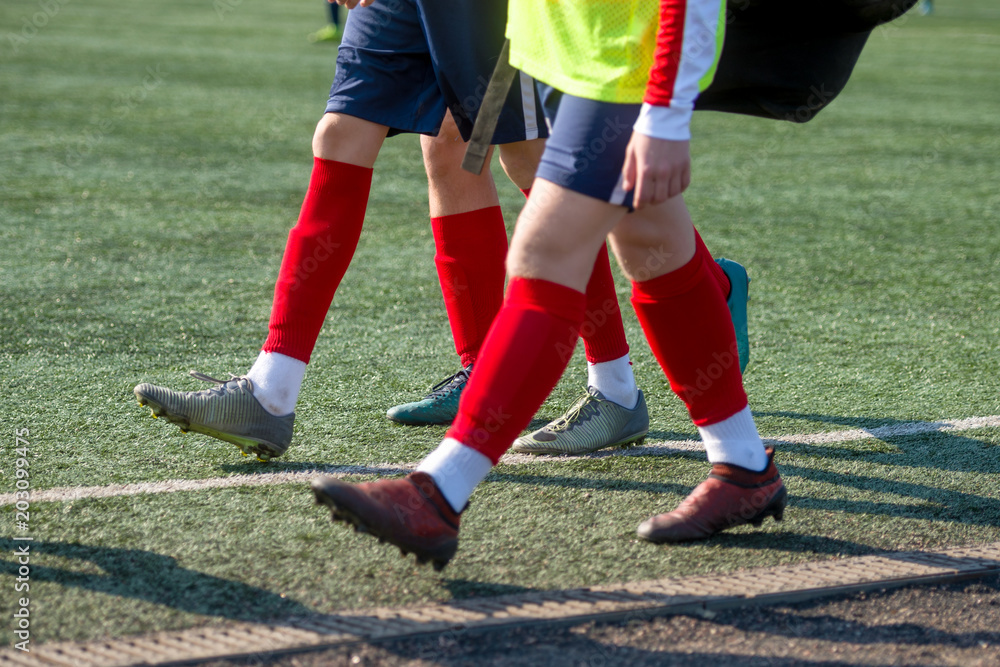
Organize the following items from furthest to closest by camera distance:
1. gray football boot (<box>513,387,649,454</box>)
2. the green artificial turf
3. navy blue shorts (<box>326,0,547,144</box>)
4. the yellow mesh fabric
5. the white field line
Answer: gray football boot (<box>513,387,649,454</box>) < navy blue shorts (<box>326,0,547,144</box>) < the white field line < the green artificial turf < the yellow mesh fabric

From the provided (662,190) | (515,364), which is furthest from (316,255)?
(662,190)

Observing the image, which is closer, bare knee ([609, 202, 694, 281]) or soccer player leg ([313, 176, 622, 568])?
soccer player leg ([313, 176, 622, 568])

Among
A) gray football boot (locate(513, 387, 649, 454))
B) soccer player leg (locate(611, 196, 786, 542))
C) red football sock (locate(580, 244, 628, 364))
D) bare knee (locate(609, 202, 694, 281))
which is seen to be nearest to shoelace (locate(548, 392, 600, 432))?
gray football boot (locate(513, 387, 649, 454))

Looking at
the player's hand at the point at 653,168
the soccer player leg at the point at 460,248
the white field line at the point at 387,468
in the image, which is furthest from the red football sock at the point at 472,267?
the player's hand at the point at 653,168

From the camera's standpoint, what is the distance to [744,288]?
317 cm

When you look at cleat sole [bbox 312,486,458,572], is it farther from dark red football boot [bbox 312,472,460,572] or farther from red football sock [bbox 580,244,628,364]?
red football sock [bbox 580,244,628,364]

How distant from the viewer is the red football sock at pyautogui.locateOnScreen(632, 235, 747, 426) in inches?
91.8

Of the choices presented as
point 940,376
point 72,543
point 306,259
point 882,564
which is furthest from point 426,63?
point 940,376

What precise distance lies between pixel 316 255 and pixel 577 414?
2.61 feet

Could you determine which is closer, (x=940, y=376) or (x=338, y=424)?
(x=338, y=424)

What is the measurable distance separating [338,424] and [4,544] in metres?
1.02

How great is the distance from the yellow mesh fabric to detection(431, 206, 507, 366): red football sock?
103 centimetres

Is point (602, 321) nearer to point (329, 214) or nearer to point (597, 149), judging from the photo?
point (329, 214)

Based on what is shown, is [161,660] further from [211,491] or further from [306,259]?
[306,259]
